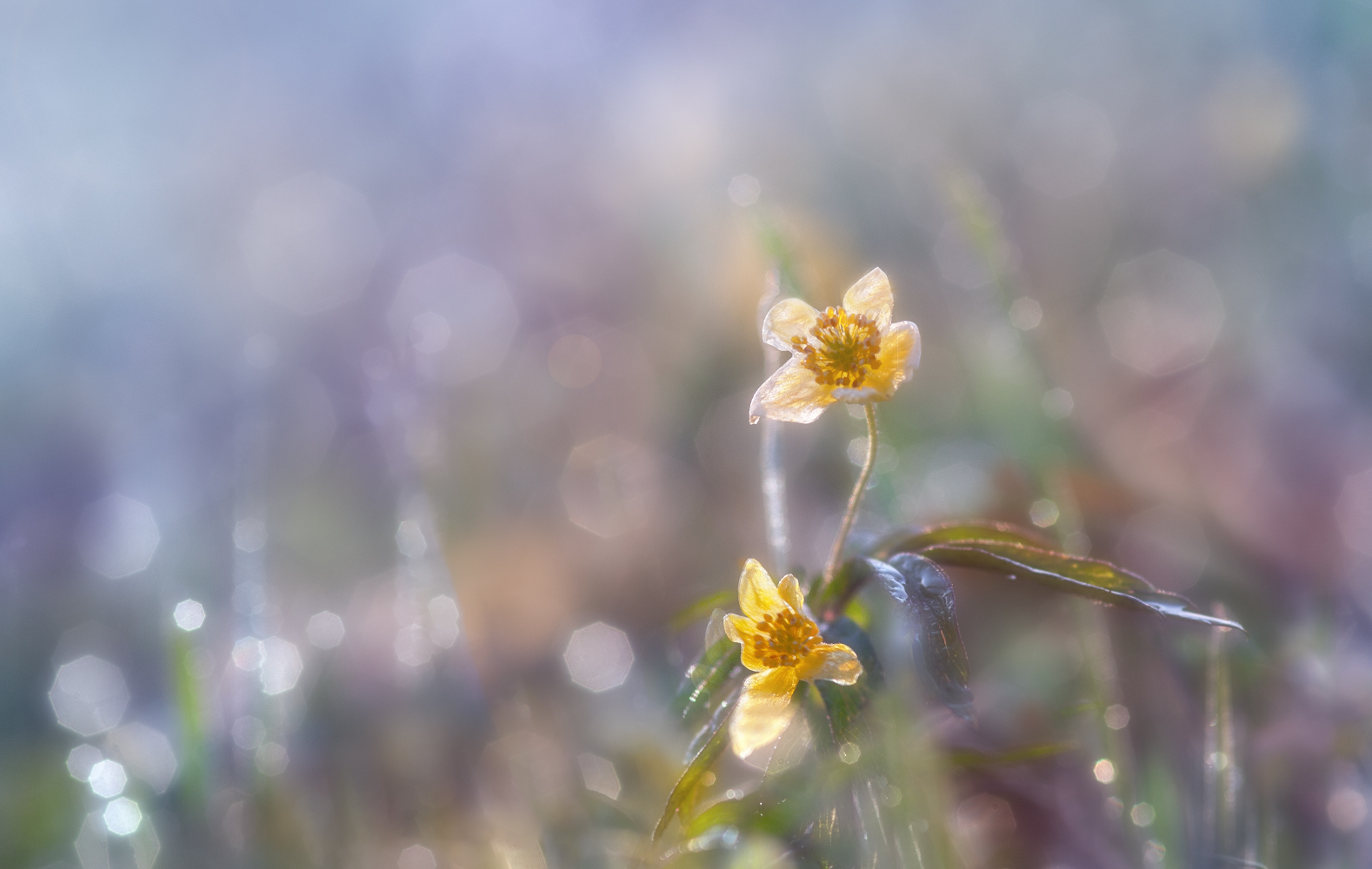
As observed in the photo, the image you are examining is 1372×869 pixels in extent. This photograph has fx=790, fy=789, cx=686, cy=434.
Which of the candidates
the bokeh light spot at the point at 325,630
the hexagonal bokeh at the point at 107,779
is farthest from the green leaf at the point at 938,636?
the bokeh light spot at the point at 325,630

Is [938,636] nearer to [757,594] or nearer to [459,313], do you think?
[757,594]

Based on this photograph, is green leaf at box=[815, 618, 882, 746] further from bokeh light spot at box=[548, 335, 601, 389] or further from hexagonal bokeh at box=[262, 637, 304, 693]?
bokeh light spot at box=[548, 335, 601, 389]

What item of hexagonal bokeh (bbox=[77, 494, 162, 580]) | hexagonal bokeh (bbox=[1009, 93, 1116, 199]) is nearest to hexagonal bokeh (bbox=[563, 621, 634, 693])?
hexagonal bokeh (bbox=[77, 494, 162, 580])

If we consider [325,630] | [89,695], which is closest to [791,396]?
[325,630]

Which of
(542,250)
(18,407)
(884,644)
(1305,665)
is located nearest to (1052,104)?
(542,250)

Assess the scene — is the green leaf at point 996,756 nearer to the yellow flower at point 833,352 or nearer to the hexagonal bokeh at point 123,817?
the yellow flower at point 833,352

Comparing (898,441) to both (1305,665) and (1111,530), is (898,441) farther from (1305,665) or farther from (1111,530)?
(1305,665)
